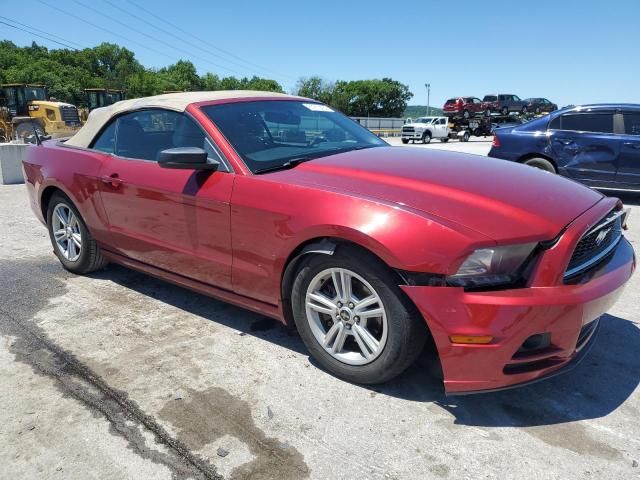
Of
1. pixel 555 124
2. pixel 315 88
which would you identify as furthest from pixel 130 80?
pixel 555 124

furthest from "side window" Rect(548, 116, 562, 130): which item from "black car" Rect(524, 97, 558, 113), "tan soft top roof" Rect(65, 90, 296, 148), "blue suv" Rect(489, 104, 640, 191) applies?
"black car" Rect(524, 97, 558, 113)

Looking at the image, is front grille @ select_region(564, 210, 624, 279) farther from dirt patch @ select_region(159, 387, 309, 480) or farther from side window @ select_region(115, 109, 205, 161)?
side window @ select_region(115, 109, 205, 161)

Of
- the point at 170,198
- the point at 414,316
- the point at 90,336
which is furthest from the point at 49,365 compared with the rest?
the point at 414,316

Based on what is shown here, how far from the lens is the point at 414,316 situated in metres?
2.42

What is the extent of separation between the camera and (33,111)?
22000mm

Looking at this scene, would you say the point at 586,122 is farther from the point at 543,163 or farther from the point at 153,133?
the point at 153,133

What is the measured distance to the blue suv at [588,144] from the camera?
7637 millimetres

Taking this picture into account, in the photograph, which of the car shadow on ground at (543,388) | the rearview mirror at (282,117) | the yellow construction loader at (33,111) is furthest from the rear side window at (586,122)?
the yellow construction loader at (33,111)

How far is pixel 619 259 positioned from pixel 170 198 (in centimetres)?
270

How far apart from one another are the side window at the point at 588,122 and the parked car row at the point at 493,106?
2871 cm

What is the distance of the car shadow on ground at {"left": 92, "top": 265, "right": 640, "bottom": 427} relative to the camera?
249cm

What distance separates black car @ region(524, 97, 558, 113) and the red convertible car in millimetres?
40480

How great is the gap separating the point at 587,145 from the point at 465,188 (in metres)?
6.38

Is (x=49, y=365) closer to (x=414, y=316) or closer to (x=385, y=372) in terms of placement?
(x=385, y=372)
